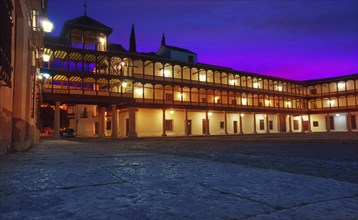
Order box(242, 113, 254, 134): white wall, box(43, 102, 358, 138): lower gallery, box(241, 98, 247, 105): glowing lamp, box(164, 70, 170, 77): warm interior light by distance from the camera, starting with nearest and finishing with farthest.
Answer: box(43, 102, 358, 138): lower gallery → box(164, 70, 170, 77): warm interior light → box(242, 113, 254, 134): white wall → box(241, 98, 247, 105): glowing lamp

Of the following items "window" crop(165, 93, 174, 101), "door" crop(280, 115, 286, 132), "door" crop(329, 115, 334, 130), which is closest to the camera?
"window" crop(165, 93, 174, 101)

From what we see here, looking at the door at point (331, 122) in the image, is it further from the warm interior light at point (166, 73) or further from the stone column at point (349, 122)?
the warm interior light at point (166, 73)

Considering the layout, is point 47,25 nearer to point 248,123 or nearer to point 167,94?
point 167,94

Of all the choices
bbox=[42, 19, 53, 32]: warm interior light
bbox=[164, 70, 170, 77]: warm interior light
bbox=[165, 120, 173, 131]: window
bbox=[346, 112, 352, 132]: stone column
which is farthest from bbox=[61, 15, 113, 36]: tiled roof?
bbox=[346, 112, 352, 132]: stone column

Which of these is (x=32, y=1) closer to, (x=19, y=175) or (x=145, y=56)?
(x=19, y=175)

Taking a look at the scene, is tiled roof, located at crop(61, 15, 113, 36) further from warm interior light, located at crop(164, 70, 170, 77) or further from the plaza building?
warm interior light, located at crop(164, 70, 170, 77)

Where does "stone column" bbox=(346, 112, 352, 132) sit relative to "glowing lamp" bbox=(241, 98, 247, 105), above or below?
below

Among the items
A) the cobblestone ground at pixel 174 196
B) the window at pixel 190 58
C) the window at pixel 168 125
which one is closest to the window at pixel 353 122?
the window at pixel 190 58

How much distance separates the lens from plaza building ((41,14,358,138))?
32.0 meters

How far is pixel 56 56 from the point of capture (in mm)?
32594

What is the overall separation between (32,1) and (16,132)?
6001mm

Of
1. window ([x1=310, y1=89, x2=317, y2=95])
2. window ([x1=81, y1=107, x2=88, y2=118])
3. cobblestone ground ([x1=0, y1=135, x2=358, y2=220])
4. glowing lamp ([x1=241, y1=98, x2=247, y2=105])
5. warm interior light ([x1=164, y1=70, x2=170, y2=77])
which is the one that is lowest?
cobblestone ground ([x1=0, y1=135, x2=358, y2=220])

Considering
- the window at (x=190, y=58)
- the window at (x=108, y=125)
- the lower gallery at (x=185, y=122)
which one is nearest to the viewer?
the lower gallery at (x=185, y=122)

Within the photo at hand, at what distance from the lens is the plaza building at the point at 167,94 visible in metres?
32.0
